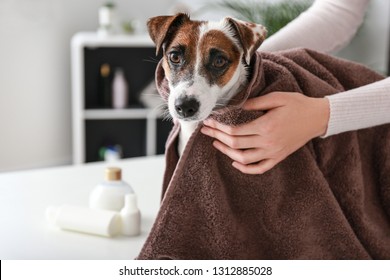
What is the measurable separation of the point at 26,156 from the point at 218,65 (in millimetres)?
2808

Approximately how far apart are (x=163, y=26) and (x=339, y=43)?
57 centimetres

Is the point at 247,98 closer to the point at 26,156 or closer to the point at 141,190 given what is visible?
the point at 141,190

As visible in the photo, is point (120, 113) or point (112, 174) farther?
point (120, 113)

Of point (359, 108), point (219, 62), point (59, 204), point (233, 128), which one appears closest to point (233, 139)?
point (233, 128)

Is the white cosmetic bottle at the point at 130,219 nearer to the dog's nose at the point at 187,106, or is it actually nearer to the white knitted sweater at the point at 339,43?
the dog's nose at the point at 187,106

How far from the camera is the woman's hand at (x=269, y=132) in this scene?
2.93 ft

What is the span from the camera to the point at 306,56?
3.43 ft

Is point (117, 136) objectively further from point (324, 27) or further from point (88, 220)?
point (88, 220)

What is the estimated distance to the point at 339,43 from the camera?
1308 mm

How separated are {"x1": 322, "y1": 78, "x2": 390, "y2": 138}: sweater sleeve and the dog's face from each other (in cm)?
17

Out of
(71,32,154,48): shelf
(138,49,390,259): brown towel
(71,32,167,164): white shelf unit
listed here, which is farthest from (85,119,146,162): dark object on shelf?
(138,49,390,259): brown towel

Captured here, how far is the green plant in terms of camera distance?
2109 millimetres

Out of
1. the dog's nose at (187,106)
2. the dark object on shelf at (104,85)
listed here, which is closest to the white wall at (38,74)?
the dark object on shelf at (104,85)
